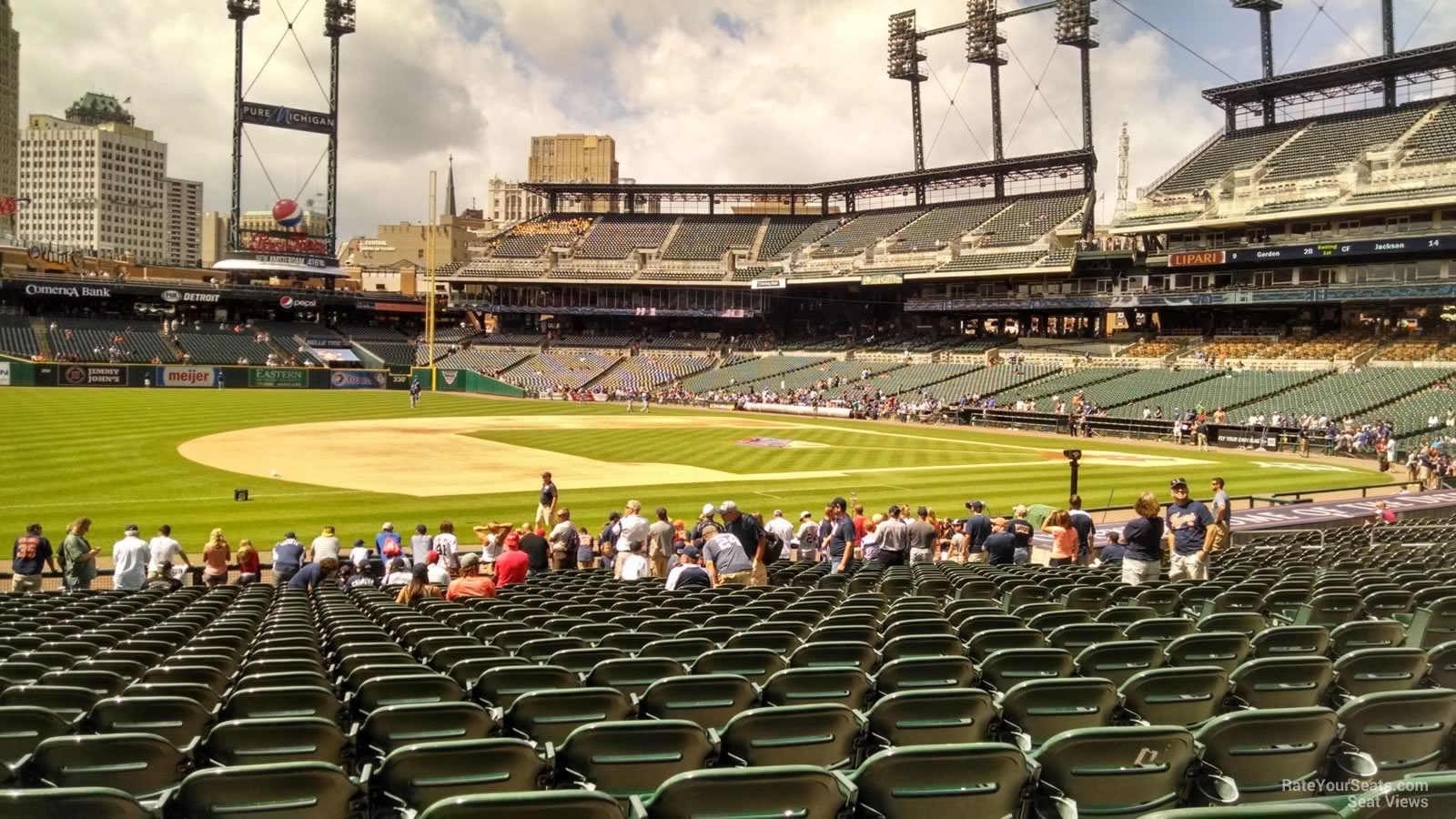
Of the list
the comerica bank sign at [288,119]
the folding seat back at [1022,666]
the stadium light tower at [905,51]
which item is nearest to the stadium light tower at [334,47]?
the comerica bank sign at [288,119]

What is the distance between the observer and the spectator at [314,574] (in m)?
16.0

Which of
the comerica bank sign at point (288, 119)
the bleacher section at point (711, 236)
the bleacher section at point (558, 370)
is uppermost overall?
the comerica bank sign at point (288, 119)

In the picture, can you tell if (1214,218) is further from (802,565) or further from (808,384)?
(802,565)

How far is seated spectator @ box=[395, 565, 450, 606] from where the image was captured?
A: 12602 millimetres

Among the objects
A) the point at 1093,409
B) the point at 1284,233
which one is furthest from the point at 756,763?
the point at 1284,233

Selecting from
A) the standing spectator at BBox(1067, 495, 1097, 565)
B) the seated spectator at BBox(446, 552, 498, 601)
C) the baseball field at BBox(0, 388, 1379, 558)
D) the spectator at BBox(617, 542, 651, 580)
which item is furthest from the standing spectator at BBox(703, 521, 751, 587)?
the baseball field at BBox(0, 388, 1379, 558)

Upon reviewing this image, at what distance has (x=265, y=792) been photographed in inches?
143

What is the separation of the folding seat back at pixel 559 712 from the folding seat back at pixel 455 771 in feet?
3.18

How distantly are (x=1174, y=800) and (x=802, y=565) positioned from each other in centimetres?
1348

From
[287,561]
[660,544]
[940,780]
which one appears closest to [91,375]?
[287,561]

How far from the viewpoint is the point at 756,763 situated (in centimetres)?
444

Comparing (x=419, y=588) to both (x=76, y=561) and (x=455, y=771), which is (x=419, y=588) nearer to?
A: (x=76, y=561)

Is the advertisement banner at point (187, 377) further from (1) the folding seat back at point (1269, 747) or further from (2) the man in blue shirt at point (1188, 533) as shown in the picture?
(1) the folding seat back at point (1269, 747)

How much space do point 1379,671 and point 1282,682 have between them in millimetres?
705
